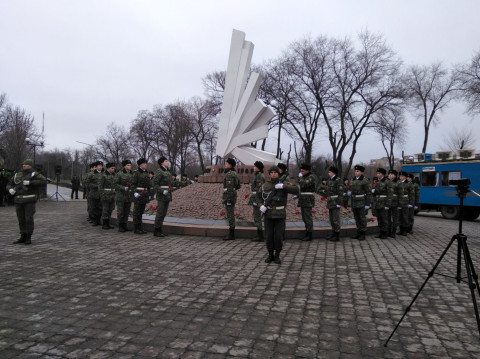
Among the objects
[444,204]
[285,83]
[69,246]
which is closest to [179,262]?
[69,246]

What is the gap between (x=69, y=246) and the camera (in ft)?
22.9

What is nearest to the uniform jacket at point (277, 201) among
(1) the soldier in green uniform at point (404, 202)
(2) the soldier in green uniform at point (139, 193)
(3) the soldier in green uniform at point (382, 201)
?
(2) the soldier in green uniform at point (139, 193)

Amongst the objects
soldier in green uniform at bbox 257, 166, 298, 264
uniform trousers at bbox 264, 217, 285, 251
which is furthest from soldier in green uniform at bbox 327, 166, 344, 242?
uniform trousers at bbox 264, 217, 285, 251

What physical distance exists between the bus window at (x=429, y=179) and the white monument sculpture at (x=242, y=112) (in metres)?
7.96

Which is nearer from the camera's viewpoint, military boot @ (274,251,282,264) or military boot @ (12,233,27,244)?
military boot @ (274,251,282,264)

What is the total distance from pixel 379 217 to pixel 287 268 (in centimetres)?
469

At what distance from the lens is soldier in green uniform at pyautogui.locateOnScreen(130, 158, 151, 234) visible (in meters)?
8.82

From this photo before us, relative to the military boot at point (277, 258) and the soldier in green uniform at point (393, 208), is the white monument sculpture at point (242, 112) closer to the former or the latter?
the soldier in green uniform at point (393, 208)

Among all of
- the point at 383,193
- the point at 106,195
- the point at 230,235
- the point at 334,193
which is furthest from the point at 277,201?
the point at 106,195

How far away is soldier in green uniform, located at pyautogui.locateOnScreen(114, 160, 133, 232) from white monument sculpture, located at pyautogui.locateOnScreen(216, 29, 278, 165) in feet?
25.5

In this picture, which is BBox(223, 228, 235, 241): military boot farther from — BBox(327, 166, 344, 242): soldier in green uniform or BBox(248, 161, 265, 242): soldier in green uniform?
BBox(327, 166, 344, 242): soldier in green uniform

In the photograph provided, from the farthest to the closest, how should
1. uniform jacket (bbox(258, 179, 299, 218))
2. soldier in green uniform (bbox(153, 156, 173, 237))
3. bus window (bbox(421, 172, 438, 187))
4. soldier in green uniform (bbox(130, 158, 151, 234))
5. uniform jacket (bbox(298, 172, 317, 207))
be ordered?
bus window (bbox(421, 172, 438, 187)) → soldier in green uniform (bbox(130, 158, 151, 234)) → soldier in green uniform (bbox(153, 156, 173, 237)) → uniform jacket (bbox(298, 172, 317, 207)) → uniform jacket (bbox(258, 179, 299, 218))

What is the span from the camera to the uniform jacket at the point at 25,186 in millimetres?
7062

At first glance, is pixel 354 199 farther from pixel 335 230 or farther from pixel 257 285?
pixel 257 285
